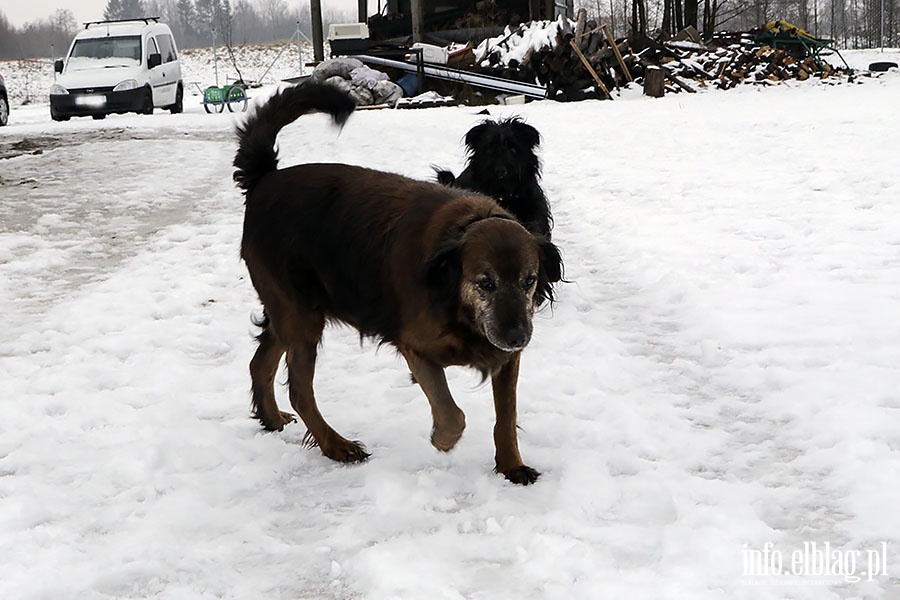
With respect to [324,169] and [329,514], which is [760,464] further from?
[324,169]

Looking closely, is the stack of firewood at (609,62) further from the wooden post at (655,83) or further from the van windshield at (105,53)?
the van windshield at (105,53)

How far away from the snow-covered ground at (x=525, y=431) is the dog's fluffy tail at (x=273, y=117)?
1260 mm

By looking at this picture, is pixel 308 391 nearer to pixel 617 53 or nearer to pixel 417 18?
pixel 617 53

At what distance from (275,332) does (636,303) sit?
2918 mm

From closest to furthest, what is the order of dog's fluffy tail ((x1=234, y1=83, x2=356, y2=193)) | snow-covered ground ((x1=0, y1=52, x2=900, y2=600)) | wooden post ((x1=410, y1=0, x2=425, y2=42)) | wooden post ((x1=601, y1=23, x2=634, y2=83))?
snow-covered ground ((x1=0, y1=52, x2=900, y2=600)) → dog's fluffy tail ((x1=234, y1=83, x2=356, y2=193)) → wooden post ((x1=601, y1=23, x2=634, y2=83)) → wooden post ((x1=410, y1=0, x2=425, y2=42))

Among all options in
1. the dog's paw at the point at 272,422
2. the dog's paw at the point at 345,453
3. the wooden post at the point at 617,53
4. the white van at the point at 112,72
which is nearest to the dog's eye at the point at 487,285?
the dog's paw at the point at 345,453

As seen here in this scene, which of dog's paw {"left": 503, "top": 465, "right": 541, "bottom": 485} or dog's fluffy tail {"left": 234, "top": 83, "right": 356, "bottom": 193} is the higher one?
dog's fluffy tail {"left": 234, "top": 83, "right": 356, "bottom": 193}

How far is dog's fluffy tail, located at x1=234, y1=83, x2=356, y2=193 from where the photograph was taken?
3.93 metres

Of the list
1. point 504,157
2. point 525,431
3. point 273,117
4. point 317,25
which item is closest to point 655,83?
point 317,25

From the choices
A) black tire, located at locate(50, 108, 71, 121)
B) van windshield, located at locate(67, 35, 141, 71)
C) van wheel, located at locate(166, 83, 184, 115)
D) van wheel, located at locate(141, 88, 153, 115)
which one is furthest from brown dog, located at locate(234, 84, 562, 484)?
van wheel, located at locate(166, 83, 184, 115)

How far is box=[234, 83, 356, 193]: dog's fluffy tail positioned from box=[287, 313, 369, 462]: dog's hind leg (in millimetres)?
810

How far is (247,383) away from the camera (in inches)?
185

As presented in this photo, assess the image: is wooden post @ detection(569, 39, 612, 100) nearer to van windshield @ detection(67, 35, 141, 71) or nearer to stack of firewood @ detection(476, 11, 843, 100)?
stack of firewood @ detection(476, 11, 843, 100)

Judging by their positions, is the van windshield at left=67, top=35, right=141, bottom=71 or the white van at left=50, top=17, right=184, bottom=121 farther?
the van windshield at left=67, top=35, right=141, bottom=71
